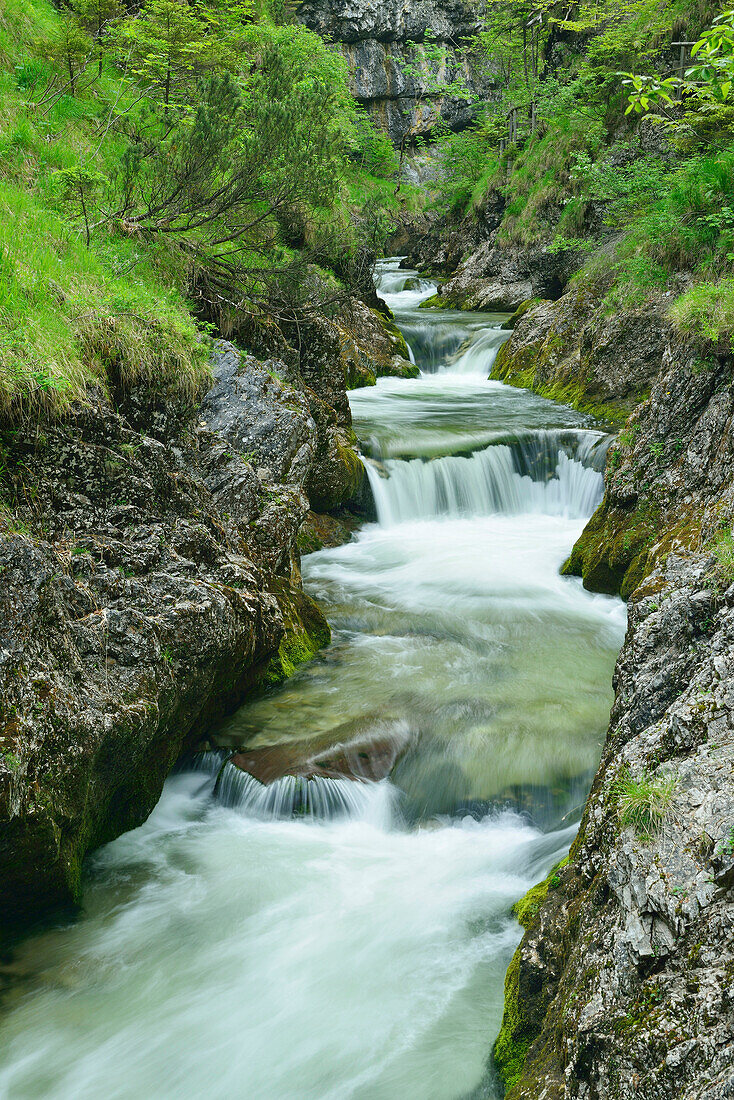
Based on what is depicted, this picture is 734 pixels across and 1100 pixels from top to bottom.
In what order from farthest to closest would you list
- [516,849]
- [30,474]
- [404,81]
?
[404,81], [516,849], [30,474]

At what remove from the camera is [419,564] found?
945 cm

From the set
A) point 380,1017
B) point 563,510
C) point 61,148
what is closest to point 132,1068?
point 380,1017

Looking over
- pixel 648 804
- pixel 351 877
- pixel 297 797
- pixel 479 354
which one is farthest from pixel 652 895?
pixel 479 354

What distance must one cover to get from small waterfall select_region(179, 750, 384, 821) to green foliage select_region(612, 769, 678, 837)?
2889 millimetres

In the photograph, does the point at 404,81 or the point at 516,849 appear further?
the point at 404,81

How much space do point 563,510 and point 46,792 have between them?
357 inches

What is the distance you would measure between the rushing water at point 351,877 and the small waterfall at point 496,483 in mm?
2221

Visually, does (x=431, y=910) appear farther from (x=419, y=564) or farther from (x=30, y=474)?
(x=419, y=564)

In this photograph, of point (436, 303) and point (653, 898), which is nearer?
point (653, 898)

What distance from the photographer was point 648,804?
97.9 inches

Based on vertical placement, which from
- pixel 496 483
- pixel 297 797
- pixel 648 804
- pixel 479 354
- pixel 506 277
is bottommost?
pixel 297 797

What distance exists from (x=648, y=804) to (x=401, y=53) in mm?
39012

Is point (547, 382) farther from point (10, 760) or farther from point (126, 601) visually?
point (10, 760)

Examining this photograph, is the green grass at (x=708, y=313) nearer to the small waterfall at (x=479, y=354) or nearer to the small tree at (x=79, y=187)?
the small tree at (x=79, y=187)
